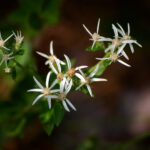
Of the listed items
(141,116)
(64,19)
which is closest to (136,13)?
(64,19)

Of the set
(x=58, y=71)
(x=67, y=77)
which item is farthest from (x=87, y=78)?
(x=58, y=71)

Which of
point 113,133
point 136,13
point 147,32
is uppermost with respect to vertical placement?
point 136,13

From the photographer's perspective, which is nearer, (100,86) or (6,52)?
(6,52)

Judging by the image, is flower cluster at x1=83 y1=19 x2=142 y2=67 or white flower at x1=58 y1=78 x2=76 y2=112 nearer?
white flower at x1=58 y1=78 x2=76 y2=112

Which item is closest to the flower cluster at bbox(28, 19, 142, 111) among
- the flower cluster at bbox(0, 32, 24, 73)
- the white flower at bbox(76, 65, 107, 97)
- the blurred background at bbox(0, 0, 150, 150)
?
the white flower at bbox(76, 65, 107, 97)

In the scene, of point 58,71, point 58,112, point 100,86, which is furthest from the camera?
point 100,86

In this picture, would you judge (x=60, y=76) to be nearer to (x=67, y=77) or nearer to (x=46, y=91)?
(x=67, y=77)

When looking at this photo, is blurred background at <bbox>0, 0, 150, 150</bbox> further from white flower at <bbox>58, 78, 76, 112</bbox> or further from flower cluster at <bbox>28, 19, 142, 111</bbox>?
white flower at <bbox>58, 78, 76, 112</bbox>

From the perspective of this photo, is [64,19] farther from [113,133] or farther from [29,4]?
[113,133]

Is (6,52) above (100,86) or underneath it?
above
